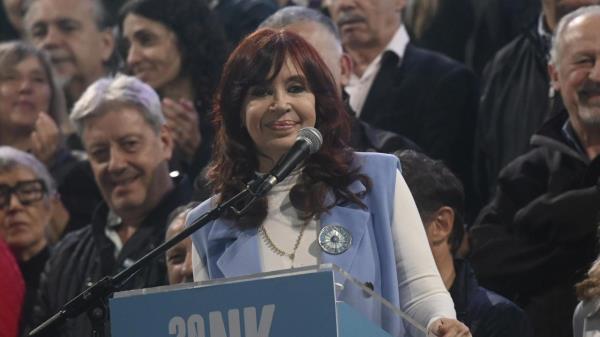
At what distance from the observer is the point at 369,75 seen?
7.42m

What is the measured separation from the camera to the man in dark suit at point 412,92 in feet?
23.4

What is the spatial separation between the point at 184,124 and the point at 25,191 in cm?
84

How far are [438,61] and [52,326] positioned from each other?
142 inches

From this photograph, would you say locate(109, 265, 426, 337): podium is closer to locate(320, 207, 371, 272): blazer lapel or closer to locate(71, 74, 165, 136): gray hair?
locate(320, 207, 371, 272): blazer lapel

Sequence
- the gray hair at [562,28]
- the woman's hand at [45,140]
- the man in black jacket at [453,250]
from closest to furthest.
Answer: the man in black jacket at [453,250]
the gray hair at [562,28]
the woman's hand at [45,140]

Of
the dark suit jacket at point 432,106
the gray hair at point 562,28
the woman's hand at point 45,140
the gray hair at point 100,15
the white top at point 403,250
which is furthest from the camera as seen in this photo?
the gray hair at point 100,15

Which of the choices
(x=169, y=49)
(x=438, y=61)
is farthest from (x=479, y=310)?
(x=169, y=49)

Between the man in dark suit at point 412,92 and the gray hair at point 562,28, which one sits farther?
the man in dark suit at point 412,92

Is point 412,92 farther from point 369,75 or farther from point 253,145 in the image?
point 253,145

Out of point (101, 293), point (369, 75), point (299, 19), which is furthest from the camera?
point (369, 75)

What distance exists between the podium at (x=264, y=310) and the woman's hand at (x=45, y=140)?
4.54 metres

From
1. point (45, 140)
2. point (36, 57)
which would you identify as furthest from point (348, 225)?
point (36, 57)

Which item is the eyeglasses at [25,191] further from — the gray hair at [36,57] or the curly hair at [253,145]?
the curly hair at [253,145]

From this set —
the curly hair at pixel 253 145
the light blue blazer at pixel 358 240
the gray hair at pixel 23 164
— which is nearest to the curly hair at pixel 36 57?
the gray hair at pixel 23 164
